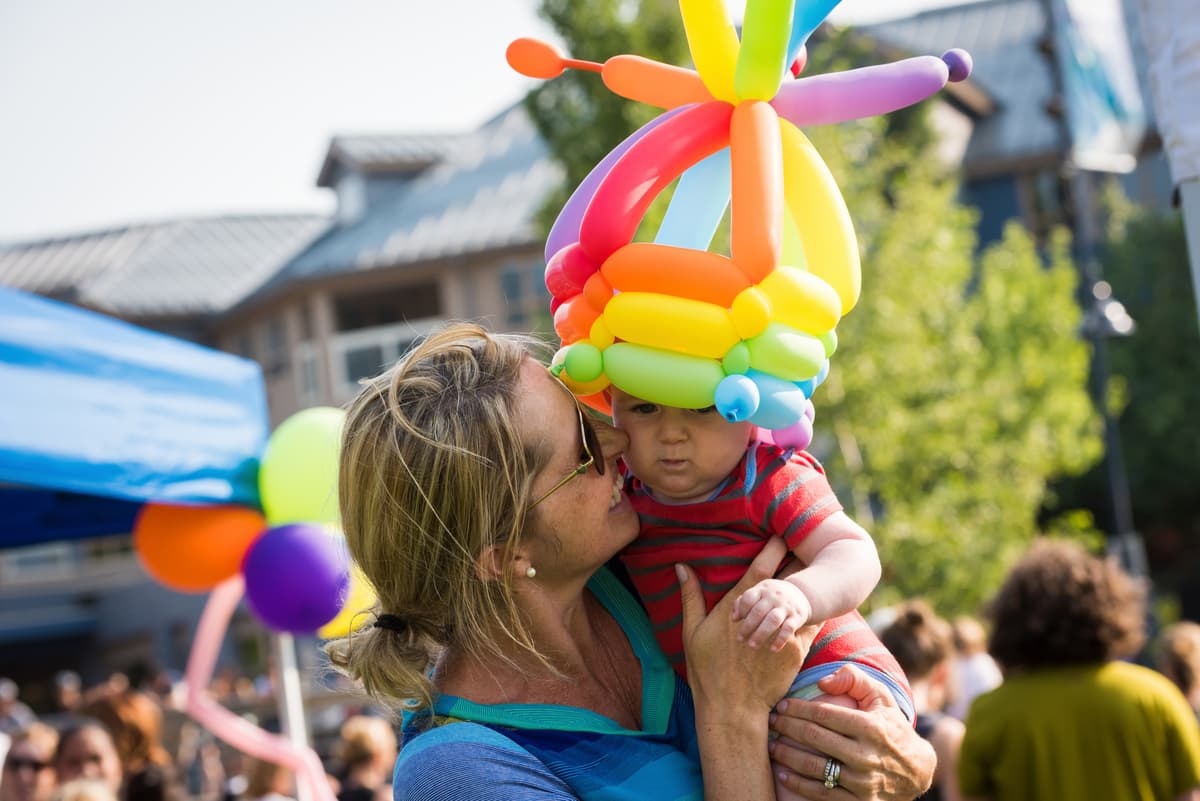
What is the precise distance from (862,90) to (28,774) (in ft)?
15.5

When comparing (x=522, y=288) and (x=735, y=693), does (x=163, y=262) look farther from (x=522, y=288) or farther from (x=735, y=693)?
(x=735, y=693)

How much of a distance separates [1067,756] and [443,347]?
2.35 metres

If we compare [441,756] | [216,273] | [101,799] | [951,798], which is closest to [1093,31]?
[951,798]

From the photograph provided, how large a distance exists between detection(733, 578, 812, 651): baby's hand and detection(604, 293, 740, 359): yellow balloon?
1.11ft

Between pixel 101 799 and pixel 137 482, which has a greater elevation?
pixel 137 482

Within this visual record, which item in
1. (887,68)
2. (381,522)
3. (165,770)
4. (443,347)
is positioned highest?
(887,68)

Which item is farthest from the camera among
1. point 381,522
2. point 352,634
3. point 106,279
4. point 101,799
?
point 106,279

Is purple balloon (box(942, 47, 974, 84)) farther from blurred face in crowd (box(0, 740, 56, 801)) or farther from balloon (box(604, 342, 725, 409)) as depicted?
blurred face in crowd (box(0, 740, 56, 801))

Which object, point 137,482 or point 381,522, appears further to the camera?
point 137,482

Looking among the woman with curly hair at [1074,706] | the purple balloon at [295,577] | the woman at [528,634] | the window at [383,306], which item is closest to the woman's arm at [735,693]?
the woman at [528,634]

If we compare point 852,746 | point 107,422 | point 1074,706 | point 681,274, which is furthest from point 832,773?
point 107,422

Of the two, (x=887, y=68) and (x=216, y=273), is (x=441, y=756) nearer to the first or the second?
(x=887, y=68)

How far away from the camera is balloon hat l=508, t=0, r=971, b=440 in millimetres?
1769

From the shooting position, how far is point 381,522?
1861mm
